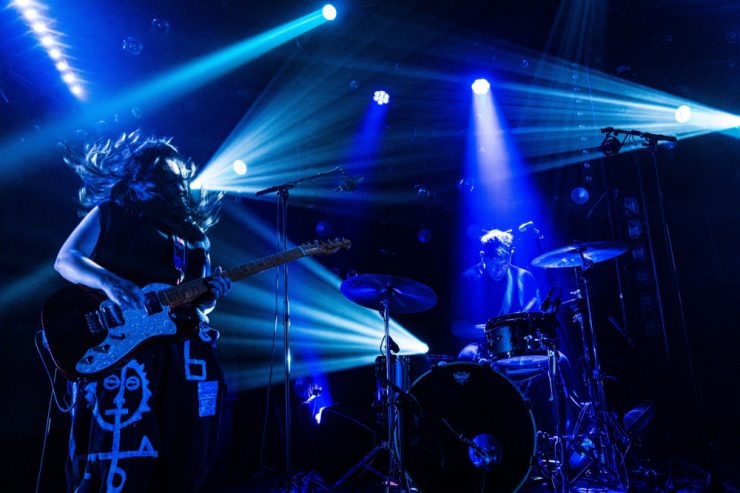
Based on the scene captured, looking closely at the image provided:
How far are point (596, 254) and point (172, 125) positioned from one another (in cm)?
534

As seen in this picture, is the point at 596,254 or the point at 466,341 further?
the point at 466,341

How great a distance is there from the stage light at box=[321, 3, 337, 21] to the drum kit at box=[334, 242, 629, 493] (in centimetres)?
367

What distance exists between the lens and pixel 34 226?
14.2 feet

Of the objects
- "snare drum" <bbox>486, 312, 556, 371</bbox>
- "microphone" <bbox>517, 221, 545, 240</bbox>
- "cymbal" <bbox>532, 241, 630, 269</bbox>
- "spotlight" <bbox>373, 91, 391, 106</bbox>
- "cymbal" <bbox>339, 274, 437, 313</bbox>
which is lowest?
"snare drum" <bbox>486, 312, 556, 371</bbox>

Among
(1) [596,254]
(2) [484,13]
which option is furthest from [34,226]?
(2) [484,13]

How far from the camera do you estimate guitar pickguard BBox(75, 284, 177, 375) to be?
7.83 feet

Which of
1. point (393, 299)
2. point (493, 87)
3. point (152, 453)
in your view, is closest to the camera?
point (152, 453)

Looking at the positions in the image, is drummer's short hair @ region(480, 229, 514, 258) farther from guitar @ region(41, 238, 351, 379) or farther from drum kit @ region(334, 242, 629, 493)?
guitar @ region(41, 238, 351, 379)

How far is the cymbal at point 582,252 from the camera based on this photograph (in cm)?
479

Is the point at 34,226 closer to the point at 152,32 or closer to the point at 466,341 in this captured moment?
the point at 152,32

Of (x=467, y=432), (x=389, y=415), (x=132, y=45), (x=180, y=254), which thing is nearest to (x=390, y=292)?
(x=389, y=415)

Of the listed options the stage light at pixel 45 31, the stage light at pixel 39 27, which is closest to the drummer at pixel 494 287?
the stage light at pixel 45 31

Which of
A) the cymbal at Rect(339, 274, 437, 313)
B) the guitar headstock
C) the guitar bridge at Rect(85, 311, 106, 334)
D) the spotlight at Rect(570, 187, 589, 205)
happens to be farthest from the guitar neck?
the spotlight at Rect(570, 187, 589, 205)

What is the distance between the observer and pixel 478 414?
13.5 feet
